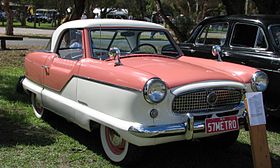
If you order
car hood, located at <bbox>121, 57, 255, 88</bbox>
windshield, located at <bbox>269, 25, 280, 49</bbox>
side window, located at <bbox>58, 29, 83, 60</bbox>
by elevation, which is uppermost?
windshield, located at <bbox>269, 25, 280, 49</bbox>

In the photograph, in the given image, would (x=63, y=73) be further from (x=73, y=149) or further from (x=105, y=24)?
(x=73, y=149)

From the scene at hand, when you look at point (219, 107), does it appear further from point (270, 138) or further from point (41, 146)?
point (41, 146)

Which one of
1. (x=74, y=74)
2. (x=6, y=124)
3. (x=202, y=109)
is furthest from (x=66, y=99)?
(x=202, y=109)

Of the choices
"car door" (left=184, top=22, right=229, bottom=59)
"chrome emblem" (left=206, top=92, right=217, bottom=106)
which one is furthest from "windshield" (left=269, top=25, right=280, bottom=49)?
"chrome emblem" (left=206, top=92, right=217, bottom=106)

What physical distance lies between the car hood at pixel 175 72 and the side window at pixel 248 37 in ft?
5.55

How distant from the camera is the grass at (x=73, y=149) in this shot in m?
4.64

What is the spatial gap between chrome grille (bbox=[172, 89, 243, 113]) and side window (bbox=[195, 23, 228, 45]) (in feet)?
9.08

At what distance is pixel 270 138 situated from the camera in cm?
584

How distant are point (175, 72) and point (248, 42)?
2.79 metres

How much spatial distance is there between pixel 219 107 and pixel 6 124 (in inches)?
125

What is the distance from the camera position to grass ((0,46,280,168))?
4645mm

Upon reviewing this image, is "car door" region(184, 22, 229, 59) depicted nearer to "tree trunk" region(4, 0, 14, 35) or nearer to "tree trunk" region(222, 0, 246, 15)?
"tree trunk" region(222, 0, 246, 15)

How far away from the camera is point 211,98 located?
4.34 meters

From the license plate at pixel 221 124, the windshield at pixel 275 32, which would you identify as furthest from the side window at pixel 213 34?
the license plate at pixel 221 124
